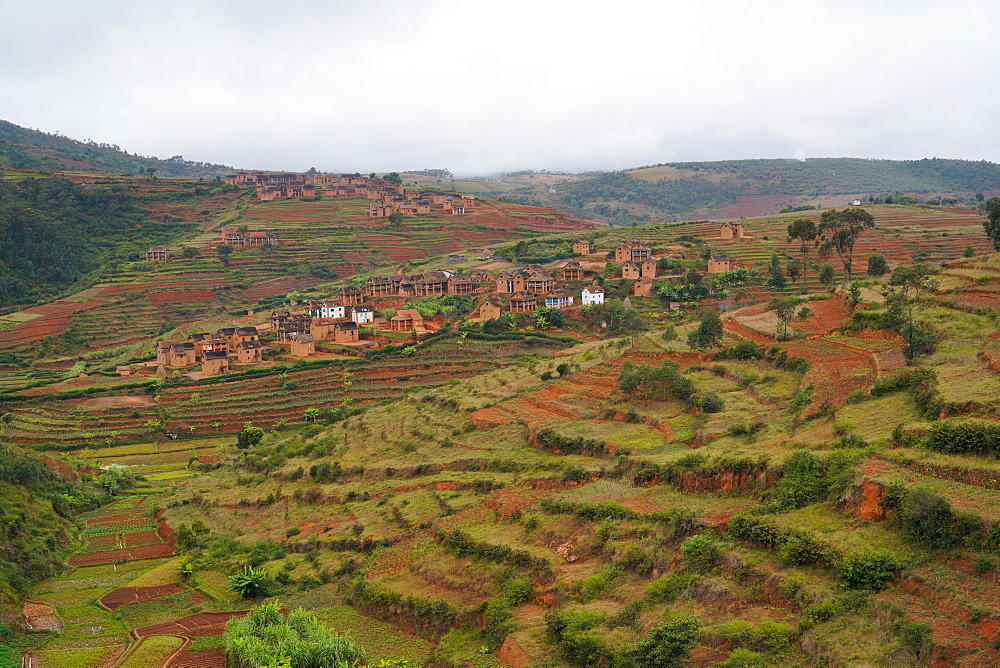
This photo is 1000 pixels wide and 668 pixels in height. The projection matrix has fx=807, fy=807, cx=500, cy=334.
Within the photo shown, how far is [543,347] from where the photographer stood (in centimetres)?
5478

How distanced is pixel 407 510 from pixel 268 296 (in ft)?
180

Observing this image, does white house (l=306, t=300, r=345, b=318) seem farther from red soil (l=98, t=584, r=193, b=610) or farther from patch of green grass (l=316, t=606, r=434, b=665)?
patch of green grass (l=316, t=606, r=434, b=665)

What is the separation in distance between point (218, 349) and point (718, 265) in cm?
3844

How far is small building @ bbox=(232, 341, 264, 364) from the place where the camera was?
186 feet

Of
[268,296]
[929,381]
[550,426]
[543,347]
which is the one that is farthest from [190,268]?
[929,381]

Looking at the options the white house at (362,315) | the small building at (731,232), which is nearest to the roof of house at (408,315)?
the white house at (362,315)

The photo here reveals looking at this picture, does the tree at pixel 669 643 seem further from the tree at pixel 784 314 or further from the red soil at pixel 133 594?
the tree at pixel 784 314

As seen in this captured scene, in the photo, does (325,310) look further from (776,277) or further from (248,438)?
(776,277)

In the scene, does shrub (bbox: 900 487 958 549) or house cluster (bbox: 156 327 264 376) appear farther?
house cluster (bbox: 156 327 264 376)

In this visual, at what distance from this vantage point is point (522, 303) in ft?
198

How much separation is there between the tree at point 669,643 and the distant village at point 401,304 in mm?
44323

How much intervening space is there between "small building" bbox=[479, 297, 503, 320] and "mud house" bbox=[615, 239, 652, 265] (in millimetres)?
12951

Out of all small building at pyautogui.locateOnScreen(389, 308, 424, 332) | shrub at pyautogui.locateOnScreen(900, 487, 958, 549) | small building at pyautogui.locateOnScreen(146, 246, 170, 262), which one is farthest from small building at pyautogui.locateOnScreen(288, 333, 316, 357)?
shrub at pyautogui.locateOnScreen(900, 487, 958, 549)

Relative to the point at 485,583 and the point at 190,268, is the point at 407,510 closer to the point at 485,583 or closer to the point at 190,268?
the point at 485,583
